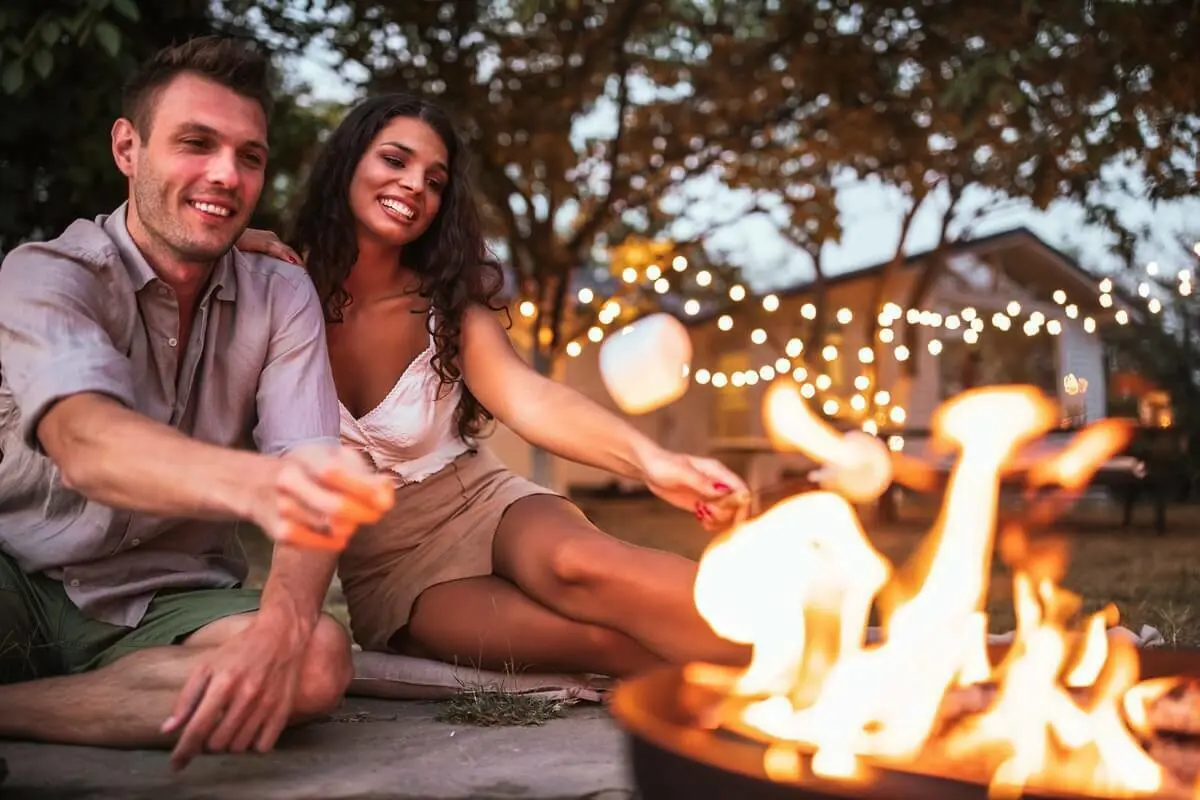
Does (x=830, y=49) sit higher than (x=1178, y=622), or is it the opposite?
(x=830, y=49)

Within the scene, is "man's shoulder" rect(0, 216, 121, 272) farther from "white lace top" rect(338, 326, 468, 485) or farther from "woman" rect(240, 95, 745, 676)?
"white lace top" rect(338, 326, 468, 485)

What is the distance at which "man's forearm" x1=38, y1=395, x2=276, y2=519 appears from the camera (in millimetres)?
1687

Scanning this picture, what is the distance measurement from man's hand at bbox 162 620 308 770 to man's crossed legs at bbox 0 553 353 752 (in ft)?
0.20

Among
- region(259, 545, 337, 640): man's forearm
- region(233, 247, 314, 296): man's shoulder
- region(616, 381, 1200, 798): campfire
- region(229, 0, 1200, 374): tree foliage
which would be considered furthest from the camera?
region(229, 0, 1200, 374): tree foliage

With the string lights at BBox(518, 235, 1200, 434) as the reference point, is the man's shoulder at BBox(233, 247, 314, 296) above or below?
below

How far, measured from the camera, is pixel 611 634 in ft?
9.66

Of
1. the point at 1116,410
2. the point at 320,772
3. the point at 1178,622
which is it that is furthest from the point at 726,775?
the point at 1116,410

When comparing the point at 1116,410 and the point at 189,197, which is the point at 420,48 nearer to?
the point at 189,197

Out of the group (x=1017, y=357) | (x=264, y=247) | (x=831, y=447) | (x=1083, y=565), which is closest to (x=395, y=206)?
(x=264, y=247)

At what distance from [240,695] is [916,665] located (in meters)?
1.12

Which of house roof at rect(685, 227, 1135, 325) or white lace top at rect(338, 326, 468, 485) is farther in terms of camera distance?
house roof at rect(685, 227, 1135, 325)

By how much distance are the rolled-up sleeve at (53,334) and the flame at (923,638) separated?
115 cm

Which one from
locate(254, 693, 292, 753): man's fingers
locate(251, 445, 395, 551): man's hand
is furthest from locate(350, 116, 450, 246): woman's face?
locate(251, 445, 395, 551): man's hand

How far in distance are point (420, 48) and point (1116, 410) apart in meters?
10.3
